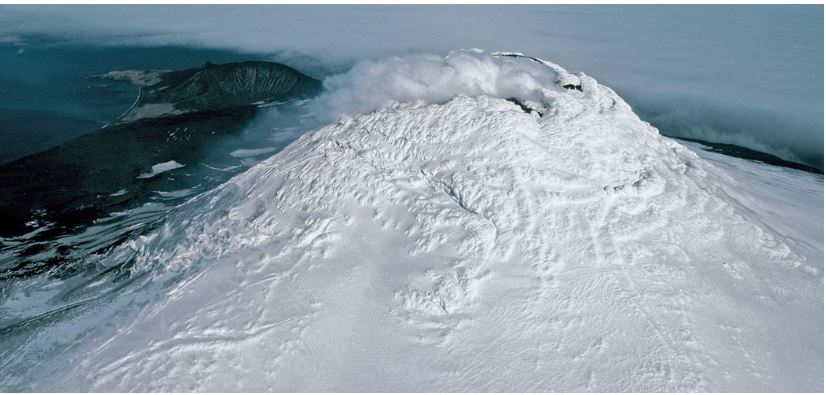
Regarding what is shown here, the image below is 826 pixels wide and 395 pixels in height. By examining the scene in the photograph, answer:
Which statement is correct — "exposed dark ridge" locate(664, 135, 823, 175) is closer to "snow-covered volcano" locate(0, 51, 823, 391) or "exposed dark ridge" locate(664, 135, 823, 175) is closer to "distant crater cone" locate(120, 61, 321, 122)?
"snow-covered volcano" locate(0, 51, 823, 391)

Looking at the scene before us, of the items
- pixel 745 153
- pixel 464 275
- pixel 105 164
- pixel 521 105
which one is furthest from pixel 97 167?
pixel 745 153

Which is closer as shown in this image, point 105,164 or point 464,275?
point 464,275

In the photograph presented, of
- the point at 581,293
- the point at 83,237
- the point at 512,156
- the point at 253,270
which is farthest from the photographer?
the point at 83,237

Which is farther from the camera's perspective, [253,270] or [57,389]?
[253,270]

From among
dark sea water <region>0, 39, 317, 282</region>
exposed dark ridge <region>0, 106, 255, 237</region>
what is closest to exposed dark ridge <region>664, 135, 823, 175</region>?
dark sea water <region>0, 39, 317, 282</region>

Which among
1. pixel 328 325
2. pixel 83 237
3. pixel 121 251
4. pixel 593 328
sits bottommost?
pixel 83 237

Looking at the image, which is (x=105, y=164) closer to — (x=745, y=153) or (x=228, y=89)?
(x=228, y=89)

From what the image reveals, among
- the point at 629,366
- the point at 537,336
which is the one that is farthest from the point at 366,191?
the point at 629,366

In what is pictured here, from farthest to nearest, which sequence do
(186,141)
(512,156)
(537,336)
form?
1. (186,141)
2. (512,156)
3. (537,336)

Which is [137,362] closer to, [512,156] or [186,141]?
[512,156]
